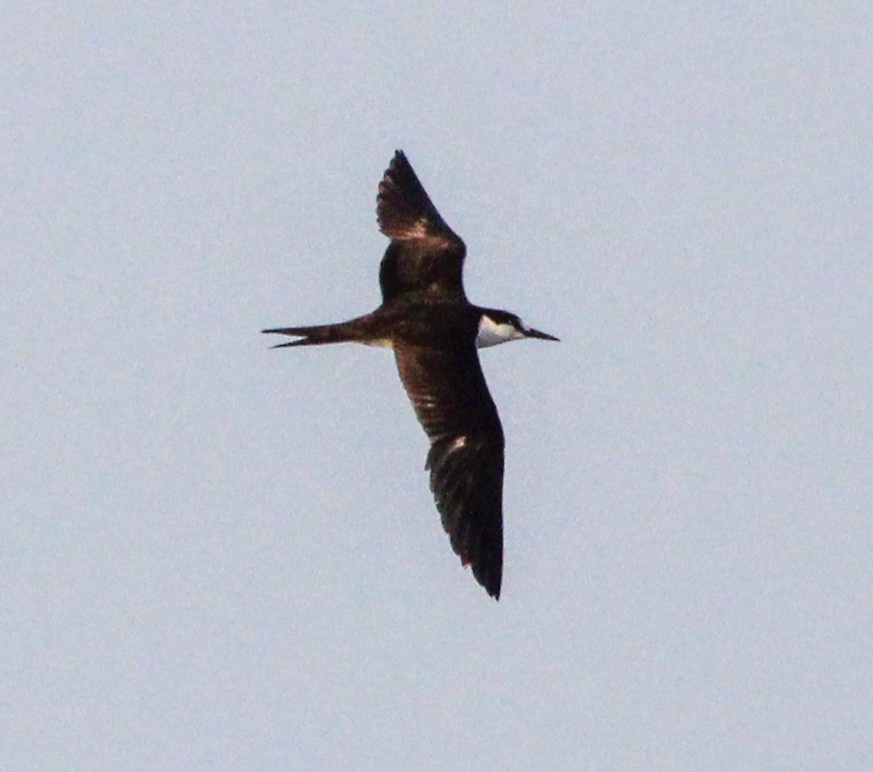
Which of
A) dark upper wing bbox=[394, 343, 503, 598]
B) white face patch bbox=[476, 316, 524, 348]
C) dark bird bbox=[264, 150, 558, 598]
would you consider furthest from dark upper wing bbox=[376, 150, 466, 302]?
dark upper wing bbox=[394, 343, 503, 598]

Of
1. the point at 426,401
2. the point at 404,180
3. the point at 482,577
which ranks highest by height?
the point at 404,180

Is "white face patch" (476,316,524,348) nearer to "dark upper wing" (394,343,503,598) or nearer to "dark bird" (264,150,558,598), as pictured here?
"dark bird" (264,150,558,598)

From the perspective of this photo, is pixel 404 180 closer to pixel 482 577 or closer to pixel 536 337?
pixel 536 337

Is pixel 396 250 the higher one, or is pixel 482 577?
pixel 396 250

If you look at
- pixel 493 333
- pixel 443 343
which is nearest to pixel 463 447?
pixel 443 343

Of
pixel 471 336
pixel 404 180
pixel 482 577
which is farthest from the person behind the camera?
pixel 404 180

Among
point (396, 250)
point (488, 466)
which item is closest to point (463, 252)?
point (396, 250)
